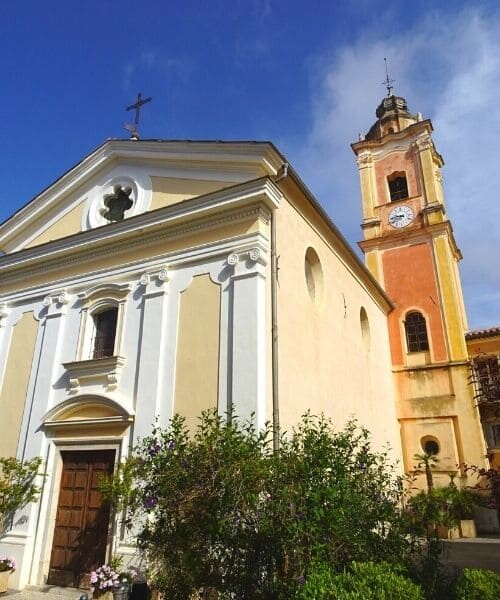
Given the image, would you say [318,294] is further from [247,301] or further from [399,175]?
[399,175]

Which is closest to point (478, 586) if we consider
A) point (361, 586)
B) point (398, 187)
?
point (361, 586)

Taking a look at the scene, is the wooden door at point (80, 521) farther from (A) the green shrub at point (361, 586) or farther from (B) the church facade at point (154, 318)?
(A) the green shrub at point (361, 586)

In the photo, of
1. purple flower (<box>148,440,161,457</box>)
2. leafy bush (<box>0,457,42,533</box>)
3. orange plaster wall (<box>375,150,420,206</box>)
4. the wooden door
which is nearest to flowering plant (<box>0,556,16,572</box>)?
the wooden door

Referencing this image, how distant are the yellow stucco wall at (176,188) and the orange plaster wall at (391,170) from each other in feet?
38.7

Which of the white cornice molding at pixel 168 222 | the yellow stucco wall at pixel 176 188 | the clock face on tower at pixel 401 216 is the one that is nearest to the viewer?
the white cornice molding at pixel 168 222

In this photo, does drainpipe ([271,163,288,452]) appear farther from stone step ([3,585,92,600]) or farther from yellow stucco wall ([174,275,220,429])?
stone step ([3,585,92,600])

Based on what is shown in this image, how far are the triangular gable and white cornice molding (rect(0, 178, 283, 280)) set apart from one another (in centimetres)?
59

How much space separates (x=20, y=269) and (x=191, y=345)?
6.06 meters

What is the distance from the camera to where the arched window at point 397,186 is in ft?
67.4

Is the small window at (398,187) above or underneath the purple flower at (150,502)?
above

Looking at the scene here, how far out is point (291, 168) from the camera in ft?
33.8

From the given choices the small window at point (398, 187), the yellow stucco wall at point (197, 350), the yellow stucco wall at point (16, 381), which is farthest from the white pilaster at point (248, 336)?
the small window at point (398, 187)

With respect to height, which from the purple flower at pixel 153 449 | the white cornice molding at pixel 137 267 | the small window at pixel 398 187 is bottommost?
the purple flower at pixel 153 449

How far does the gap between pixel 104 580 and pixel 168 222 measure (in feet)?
21.7
